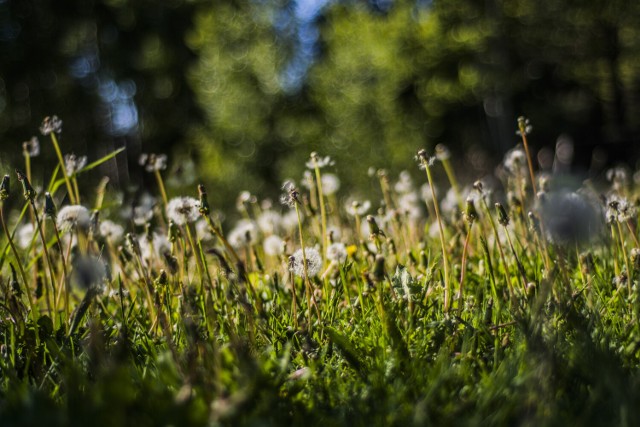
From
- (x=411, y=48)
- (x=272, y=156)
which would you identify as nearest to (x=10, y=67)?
(x=272, y=156)

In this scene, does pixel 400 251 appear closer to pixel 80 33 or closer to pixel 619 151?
pixel 619 151

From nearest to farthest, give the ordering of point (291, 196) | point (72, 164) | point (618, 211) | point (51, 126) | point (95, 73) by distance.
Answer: point (291, 196) < point (618, 211) < point (51, 126) < point (72, 164) < point (95, 73)

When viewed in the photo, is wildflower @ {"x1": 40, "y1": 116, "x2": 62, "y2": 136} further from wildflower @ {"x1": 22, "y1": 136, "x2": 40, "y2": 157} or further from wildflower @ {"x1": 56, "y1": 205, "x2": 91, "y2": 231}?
wildflower @ {"x1": 56, "y1": 205, "x2": 91, "y2": 231}

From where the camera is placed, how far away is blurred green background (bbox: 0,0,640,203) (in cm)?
894

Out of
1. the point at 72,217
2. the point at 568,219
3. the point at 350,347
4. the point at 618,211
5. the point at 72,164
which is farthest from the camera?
the point at 72,164

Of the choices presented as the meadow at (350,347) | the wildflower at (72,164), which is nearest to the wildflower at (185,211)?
the meadow at (350,347)

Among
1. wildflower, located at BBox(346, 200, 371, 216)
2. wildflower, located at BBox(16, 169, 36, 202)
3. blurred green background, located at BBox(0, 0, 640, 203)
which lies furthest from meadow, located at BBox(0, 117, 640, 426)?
blurred green background, located at BBox(0, 0, 640, 203)

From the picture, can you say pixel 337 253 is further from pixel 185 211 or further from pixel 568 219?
pixel 568 219

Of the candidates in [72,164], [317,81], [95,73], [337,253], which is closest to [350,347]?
[337,253]

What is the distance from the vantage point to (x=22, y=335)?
1.73 metres

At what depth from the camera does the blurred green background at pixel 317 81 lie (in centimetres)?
894

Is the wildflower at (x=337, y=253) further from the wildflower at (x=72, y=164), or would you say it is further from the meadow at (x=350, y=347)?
the wildflower at (x=72, y=164)

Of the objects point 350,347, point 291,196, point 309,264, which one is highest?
point 291,196

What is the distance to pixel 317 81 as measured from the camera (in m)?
9.59
